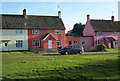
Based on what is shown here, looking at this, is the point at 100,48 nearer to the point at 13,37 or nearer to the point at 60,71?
the point at 13,37

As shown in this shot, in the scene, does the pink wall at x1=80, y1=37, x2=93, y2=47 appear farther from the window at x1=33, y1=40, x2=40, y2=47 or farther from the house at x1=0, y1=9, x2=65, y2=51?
the window at x1=33, y1=40, x2=40, y2=47

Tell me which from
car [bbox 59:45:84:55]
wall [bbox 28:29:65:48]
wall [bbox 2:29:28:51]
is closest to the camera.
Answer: car [bbox 59:45:84:55]

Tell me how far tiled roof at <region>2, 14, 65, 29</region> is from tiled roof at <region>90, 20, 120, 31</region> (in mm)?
12800

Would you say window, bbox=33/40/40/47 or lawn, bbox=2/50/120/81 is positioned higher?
window, bbox=33/40/40/47

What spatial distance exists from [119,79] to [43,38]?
34356 millimetres

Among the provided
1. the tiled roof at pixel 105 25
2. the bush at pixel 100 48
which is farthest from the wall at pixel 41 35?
the tiled roof at pixel 105 25

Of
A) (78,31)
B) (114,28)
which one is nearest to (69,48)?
(114,28)

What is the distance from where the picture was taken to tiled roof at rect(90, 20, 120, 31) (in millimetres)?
52997

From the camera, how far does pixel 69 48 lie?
3061 centimetres

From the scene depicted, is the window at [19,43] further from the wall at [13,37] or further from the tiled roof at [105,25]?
the tiled roof at [105,25]

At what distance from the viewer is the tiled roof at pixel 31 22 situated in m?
41.5

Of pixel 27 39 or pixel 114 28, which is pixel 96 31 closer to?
pixel 114 28

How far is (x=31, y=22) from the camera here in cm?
4378

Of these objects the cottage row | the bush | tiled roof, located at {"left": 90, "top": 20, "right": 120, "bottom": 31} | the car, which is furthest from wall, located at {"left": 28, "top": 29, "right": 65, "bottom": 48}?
the car
